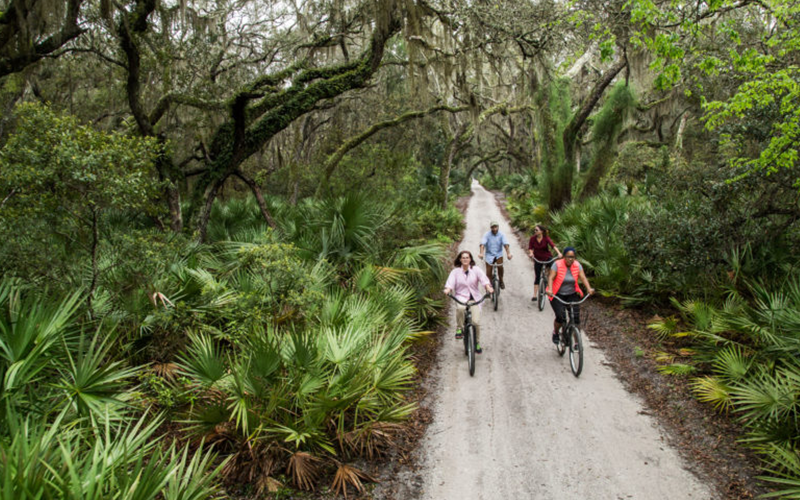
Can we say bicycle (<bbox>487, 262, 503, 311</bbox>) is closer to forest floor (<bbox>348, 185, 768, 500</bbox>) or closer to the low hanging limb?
forest floor (<bbox>348, 185, 768, 500</bbox>)

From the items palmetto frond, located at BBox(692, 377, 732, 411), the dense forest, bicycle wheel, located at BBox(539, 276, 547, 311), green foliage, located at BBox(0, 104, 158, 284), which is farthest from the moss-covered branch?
palmetto frond, located at BBox(692, 377, 732, 411)

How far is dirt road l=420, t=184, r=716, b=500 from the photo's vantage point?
4.40 metres

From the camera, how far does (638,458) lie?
4785 millimetres

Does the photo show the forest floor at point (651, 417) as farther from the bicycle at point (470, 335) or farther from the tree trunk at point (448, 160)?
the tree trunk at point (448, 160)

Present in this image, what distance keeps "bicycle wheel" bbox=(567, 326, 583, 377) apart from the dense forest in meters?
1.18

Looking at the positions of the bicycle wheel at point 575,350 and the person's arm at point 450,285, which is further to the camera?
the person's arm at point 450,285

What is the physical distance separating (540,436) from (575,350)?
6.40 feet

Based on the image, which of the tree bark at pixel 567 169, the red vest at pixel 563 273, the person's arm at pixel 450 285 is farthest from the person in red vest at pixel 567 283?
the tree bark at pixel 567 169

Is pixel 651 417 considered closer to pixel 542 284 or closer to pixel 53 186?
pixel 542 284

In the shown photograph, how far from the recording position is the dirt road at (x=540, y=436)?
4.40 m

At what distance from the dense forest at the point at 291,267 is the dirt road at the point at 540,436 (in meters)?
0.68

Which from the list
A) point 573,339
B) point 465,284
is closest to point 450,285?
point 465,284

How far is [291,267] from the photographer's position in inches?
251

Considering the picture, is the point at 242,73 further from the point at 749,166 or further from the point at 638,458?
the point at 638,458
